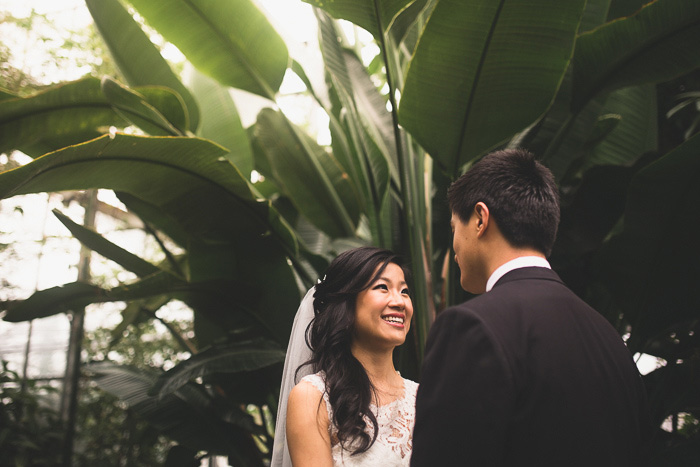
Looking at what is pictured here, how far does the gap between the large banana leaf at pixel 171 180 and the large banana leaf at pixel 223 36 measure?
2.14 ft

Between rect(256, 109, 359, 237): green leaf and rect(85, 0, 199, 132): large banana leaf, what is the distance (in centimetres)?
38

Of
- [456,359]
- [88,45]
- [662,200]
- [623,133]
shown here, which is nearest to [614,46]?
[662,200]

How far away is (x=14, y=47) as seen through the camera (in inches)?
148

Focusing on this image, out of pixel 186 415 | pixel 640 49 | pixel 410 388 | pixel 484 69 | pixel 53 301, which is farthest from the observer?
pixel 186 415

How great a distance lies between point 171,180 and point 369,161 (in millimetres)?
848

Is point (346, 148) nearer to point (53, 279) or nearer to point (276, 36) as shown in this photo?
point (276, 36)

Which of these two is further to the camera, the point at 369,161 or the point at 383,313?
the point at 369,161

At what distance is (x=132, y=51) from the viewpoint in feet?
8.73

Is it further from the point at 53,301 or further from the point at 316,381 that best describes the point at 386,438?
the point at 53,301

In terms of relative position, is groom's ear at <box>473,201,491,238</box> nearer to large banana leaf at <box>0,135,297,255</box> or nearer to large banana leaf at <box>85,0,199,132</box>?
large banana leaf at <box>0,135,297,255</box>

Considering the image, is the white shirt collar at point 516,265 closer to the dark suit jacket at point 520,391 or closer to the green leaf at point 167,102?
the dark suit jacket at point 520,391

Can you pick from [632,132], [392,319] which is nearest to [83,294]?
[392,319]

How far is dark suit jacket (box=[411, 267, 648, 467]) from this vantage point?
84cm

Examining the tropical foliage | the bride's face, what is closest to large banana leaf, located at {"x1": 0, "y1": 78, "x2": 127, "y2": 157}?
the tropical foliage
